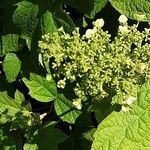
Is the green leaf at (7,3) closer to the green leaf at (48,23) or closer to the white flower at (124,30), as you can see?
the green leaf at (48,23)

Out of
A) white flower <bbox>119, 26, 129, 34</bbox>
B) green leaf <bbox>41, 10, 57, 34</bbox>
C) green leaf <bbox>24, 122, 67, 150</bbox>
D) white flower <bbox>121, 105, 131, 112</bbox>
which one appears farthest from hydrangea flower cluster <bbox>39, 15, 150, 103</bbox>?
green leaf <bbox>24, 122, 67, 150</bbox>

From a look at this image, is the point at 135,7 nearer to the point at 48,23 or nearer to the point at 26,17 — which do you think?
the point at 48,23

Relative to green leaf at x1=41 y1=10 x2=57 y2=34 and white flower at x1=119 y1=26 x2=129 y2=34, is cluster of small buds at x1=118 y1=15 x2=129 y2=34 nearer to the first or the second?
white flower at x1=119 y1=26 x2=129 y2=34

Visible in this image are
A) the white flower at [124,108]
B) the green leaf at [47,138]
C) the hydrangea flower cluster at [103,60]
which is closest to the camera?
the hydrangea flower cluster at [103,60]

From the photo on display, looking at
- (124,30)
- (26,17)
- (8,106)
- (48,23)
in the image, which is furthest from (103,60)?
(8,106)

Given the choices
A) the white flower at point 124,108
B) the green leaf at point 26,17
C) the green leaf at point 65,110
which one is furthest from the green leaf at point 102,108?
the green leaf at point 26,17
